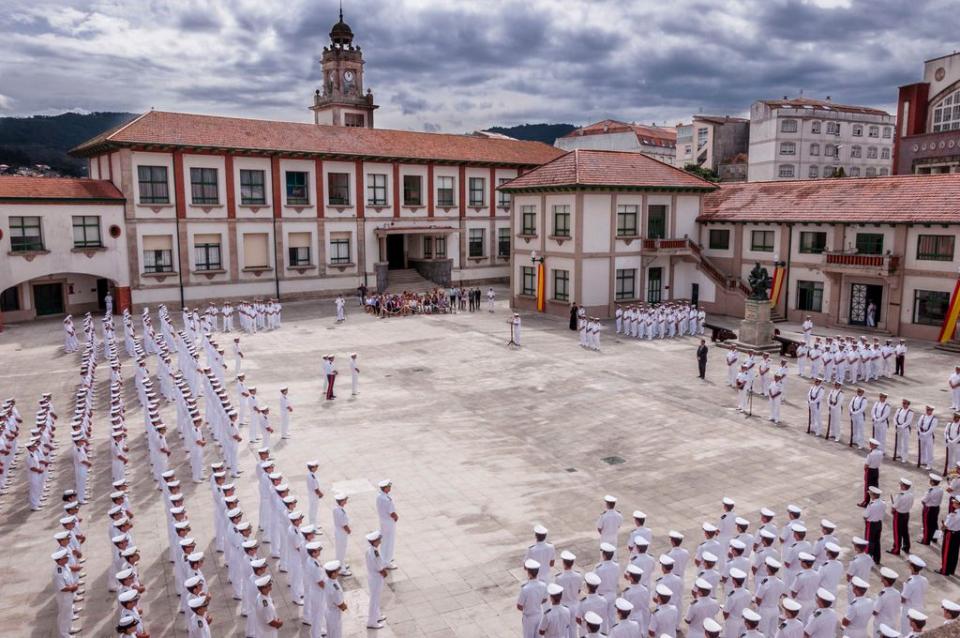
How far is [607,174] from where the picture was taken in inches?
1468

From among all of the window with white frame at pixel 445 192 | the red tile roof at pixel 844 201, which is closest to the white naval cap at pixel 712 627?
the red tile roof at pixel 844 201

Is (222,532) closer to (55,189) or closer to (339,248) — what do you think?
(55,189)

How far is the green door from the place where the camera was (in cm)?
3756

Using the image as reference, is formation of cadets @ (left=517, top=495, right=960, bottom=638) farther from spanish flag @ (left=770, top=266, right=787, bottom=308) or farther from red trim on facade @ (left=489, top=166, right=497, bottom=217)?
red trim on facade @ (left=489, top=166, right=497, bottom=217)

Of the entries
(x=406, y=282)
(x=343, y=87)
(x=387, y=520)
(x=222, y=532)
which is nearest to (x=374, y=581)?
(x=387, y=520)

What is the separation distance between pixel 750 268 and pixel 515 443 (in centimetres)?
2502

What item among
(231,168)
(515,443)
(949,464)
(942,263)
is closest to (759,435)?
(949,464)

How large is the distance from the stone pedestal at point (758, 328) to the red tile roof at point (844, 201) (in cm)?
800

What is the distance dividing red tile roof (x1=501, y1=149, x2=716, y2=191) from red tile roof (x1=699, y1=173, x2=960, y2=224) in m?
2.02

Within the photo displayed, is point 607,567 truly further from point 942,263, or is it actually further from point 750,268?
point 750,268

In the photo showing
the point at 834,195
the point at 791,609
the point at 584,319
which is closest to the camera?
the point at 791,609

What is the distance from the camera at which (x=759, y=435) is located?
18.9 m

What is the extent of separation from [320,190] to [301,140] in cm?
316

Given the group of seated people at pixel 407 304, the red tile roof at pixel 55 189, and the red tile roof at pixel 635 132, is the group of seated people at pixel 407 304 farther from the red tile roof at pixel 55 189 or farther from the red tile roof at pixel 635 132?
the red tile roof at pixel 635 132
